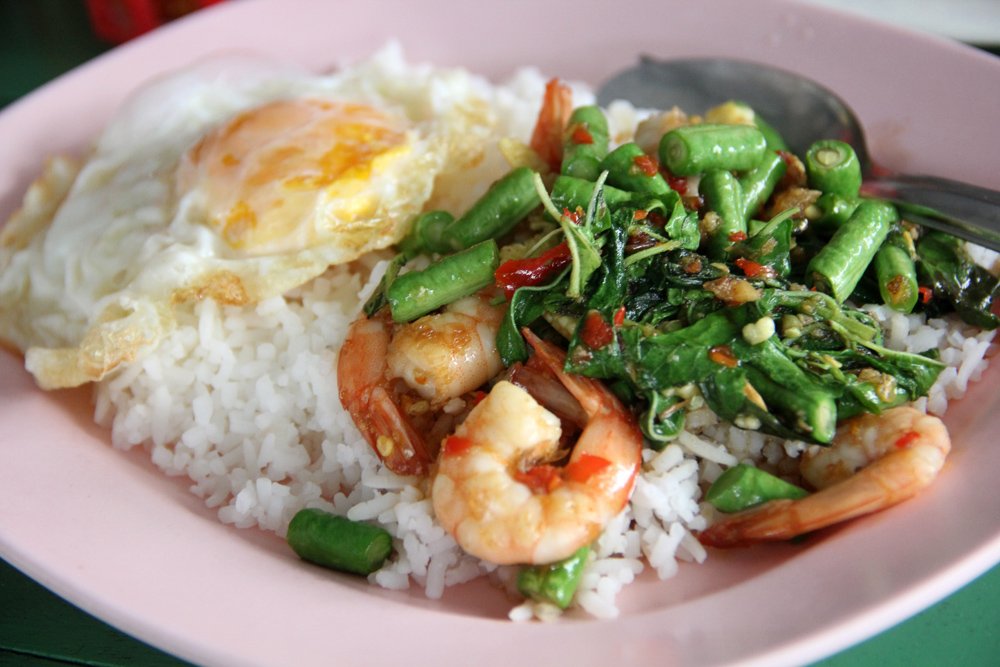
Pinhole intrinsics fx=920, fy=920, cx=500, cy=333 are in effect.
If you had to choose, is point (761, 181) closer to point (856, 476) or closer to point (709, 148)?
point (709, 148)

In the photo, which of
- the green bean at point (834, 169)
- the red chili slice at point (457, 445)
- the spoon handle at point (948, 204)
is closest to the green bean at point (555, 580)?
the red chili slice at point (457, 445)

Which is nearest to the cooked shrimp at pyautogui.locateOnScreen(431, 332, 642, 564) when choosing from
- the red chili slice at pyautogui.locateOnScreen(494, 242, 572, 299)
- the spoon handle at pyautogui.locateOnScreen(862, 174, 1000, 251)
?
the red chili slice at pyautogui.locateOnScreen(494, 242, 572, 299)

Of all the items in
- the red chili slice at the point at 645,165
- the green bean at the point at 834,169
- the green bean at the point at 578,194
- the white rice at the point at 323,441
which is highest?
the red chili slice at the point at 645,165

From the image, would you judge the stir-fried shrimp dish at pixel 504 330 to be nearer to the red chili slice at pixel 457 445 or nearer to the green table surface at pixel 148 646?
the red chili slice at pixel 457 445

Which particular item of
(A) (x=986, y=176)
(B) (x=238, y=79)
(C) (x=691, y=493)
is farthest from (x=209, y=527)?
(A) (x=986, y=176)

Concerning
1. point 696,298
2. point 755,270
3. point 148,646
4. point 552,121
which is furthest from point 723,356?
point 148,646

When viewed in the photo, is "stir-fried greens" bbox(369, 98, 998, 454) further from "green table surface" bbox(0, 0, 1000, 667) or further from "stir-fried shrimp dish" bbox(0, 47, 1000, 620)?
"green table surface" bbox(0, 0, 1000, 667)

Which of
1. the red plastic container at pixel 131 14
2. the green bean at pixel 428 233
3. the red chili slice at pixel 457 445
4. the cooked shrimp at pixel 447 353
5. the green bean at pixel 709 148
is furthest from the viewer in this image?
the red plastic container at pixel 131 14
